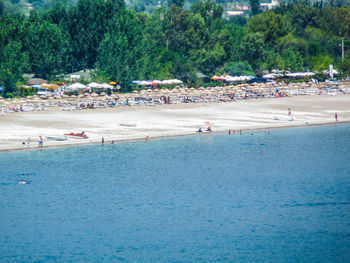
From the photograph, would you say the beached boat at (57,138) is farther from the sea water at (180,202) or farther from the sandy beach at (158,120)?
the sea water at (180,202)

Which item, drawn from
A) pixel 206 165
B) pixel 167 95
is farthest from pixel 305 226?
pixel 167 95

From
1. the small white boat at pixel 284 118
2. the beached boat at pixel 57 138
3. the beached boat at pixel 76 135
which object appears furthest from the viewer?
the small white boat at pixel 284 118

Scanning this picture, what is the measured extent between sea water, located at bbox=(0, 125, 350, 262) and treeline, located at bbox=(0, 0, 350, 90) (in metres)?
47.4

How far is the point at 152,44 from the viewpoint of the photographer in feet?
429

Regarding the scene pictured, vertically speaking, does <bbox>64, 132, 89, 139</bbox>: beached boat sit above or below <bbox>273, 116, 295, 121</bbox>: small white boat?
above

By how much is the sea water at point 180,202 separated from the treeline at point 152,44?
155 ft

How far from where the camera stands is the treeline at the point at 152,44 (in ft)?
370

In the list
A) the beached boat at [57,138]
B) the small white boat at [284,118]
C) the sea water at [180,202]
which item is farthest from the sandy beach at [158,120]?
the sea water at [180,202]

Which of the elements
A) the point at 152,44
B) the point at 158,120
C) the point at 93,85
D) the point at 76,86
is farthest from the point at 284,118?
the point at 152,44

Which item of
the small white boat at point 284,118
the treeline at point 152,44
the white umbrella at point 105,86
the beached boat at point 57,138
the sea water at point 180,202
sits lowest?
the sea water at point 180,202

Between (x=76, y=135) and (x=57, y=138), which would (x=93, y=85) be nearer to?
(x=76, y=135)

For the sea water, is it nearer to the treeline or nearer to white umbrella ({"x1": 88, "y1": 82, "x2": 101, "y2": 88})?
white umbrella ({"x1": 88, "y1": 82, "x2": 101, "y2": 88})

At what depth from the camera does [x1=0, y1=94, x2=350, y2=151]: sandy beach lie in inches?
2788

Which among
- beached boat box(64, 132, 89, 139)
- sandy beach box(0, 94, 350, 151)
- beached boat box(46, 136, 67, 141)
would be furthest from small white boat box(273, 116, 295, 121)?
beached boat box(46, 136, 67, 141)
